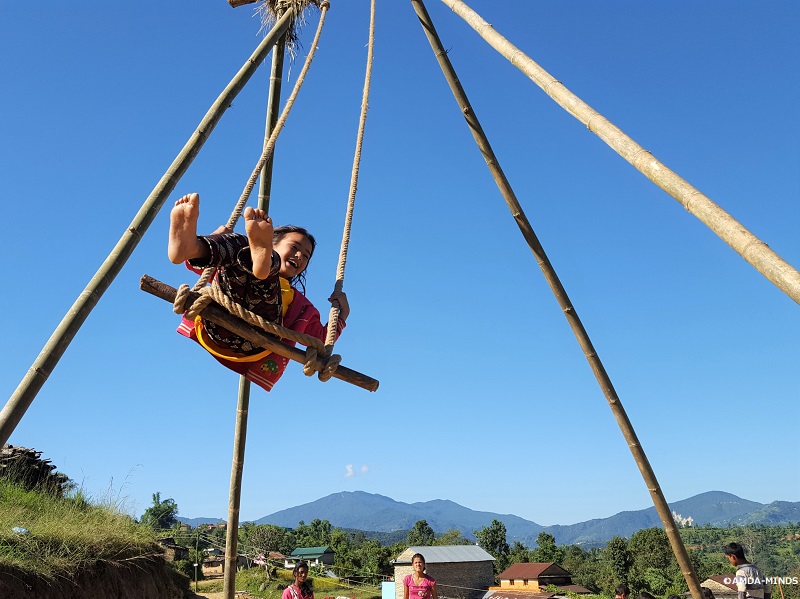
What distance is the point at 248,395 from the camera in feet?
21.9

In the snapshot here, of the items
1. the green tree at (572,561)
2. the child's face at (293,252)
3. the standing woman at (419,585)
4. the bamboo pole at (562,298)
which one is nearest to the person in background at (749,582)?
the bamboo pole at (562,298)

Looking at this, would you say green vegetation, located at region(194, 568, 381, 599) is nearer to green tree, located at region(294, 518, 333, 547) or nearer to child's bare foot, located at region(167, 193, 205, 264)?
child's bare foot, located at region(167, 193, 205, 264)

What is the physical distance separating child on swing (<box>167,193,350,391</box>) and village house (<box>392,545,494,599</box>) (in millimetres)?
29547

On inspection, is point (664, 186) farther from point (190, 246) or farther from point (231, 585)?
point (231, 585)

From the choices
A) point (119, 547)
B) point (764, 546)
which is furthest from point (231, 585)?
point (764, 546)

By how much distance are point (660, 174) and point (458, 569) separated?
112 feet

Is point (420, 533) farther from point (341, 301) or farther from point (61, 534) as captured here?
point (341, 301)

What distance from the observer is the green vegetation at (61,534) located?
18.3 feet

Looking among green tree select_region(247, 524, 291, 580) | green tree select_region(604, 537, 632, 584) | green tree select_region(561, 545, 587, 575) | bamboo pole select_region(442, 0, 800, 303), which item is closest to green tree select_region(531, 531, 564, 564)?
green tree select_region(561, 545, 587, 575)

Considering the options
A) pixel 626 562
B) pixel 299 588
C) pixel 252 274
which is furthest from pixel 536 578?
pixel 252 274

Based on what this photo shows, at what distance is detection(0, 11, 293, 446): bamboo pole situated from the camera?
375 cm

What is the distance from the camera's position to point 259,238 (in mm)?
3410

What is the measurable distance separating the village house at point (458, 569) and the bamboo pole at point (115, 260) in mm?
29630

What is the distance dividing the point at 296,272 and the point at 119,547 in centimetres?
469
